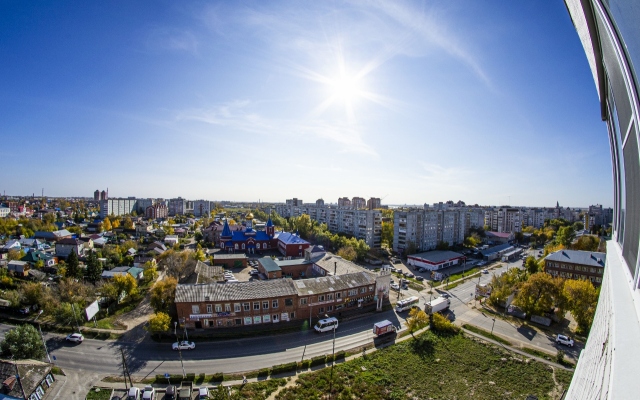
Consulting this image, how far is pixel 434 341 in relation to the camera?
2150 centimetres

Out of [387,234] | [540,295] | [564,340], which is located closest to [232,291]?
[564,340]

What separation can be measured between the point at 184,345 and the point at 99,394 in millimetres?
4992

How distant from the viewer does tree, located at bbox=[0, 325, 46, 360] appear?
17.3 meters

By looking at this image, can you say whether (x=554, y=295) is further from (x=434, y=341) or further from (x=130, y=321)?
(x=130, y=321)

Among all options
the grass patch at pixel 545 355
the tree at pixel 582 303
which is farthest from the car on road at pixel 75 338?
the tree at pixel 582 303

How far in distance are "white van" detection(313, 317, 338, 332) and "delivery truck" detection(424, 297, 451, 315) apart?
832 centimetres

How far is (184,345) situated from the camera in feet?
65.2

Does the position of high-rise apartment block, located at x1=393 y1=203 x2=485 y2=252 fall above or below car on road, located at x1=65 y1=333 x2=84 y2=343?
above

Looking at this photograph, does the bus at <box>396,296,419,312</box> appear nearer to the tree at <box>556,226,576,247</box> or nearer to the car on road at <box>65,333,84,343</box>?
the car on road at <box>65,333,84,343</box>

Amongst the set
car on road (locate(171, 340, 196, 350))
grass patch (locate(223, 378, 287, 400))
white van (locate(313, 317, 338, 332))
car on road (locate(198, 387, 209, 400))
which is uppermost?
white van (locate(313, 317, 338, 332))

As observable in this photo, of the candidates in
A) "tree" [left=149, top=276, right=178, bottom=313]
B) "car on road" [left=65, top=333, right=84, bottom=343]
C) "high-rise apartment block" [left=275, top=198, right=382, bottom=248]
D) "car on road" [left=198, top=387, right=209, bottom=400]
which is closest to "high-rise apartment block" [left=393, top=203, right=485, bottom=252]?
"high-rise apartment block" [left=275, top=198, right=382, bottom=248]

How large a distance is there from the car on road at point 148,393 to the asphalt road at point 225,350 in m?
1.85

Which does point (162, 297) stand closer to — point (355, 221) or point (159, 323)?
point (159, 323)

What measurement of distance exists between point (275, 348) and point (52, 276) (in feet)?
113
